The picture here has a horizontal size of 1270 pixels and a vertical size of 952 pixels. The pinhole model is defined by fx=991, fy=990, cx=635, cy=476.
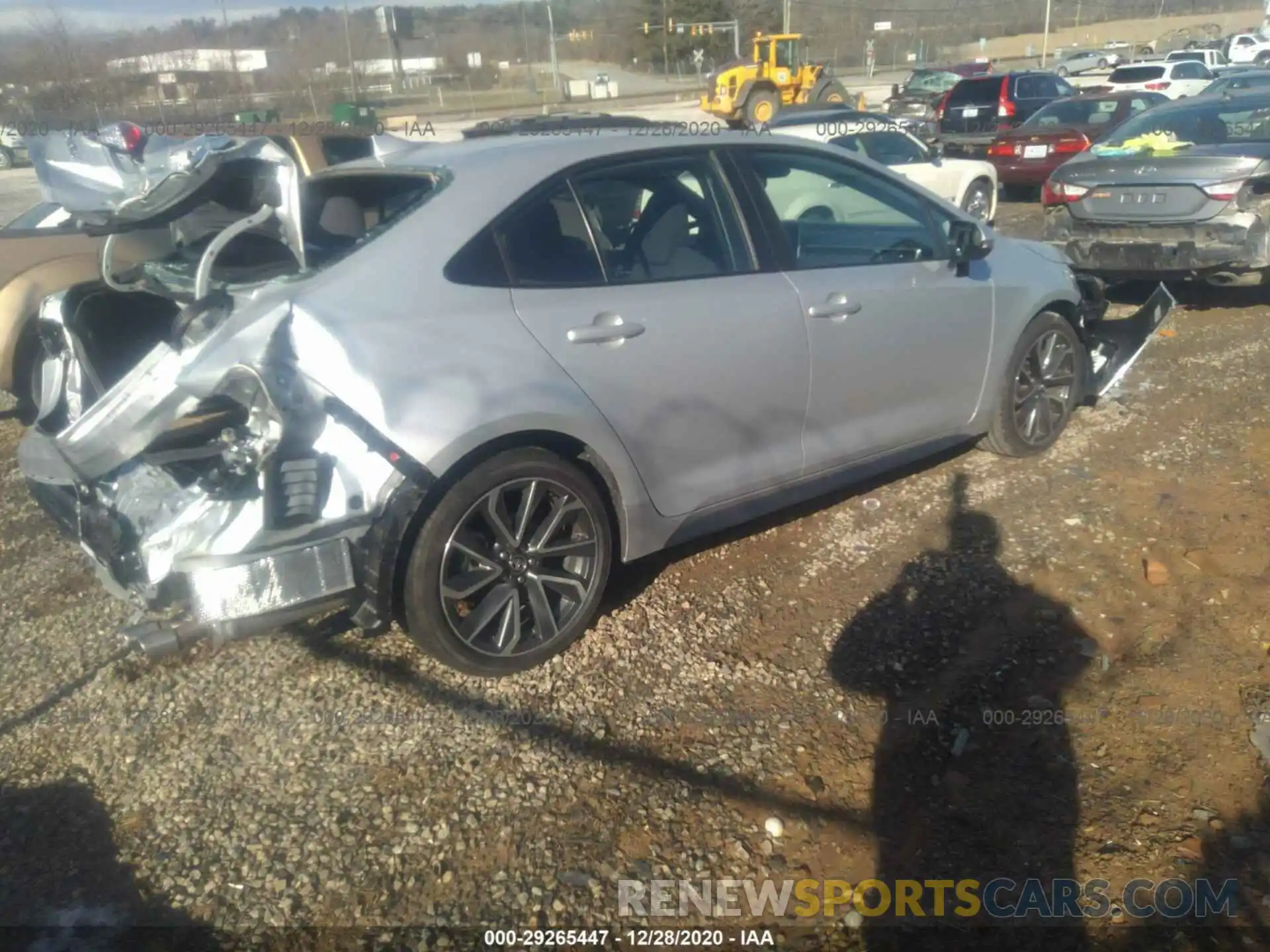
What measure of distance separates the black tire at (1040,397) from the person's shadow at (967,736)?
0.87 metres

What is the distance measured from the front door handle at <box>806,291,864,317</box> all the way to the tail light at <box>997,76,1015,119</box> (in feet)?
53.8

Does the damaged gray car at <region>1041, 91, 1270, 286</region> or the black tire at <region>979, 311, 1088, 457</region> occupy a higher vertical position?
the damaged gray car at <region>1041, 91, 1270, 286</region>

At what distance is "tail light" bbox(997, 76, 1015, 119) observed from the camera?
1815 cm

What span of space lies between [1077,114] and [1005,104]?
4.05 m

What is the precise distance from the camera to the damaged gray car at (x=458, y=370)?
2930 mm

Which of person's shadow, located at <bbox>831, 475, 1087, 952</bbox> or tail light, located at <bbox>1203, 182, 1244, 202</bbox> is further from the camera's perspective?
tail light, located at <bbox>1203, 182, 1244, 202</bbox>

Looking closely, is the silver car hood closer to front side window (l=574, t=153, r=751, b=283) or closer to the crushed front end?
the crushed front end

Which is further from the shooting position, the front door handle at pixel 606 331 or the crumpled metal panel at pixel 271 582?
the front door handle at pixel 606 331

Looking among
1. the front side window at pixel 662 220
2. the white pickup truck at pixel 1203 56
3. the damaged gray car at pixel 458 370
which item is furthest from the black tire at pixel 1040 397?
the white pickup truck at pixel 1203 56

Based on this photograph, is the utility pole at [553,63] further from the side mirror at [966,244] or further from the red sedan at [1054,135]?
the side mirror at [966,244]

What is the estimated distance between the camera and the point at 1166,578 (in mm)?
3896

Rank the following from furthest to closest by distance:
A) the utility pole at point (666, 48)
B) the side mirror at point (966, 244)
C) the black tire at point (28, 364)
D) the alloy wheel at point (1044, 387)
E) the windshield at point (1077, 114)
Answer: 1. the utility pole at point (666, 48)
2. the windshield at point (1077, 114)
3. the black tire at point (28, 364)
4. the alloy wheel at point (1044, 387)
5. the side mirror at point (966, 244)

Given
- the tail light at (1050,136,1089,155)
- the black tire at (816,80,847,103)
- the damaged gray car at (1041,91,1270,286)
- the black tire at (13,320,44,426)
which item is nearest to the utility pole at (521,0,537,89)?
the black tire at (816,80,847,103)

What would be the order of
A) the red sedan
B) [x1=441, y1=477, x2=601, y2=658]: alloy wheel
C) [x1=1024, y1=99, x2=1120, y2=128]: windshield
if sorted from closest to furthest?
[x1=441, y1=477, x2=601, y2=658]: alloy wheel → the red sedan → [x1=1024, y1=99, x2=1120, y2=128]: windshield
